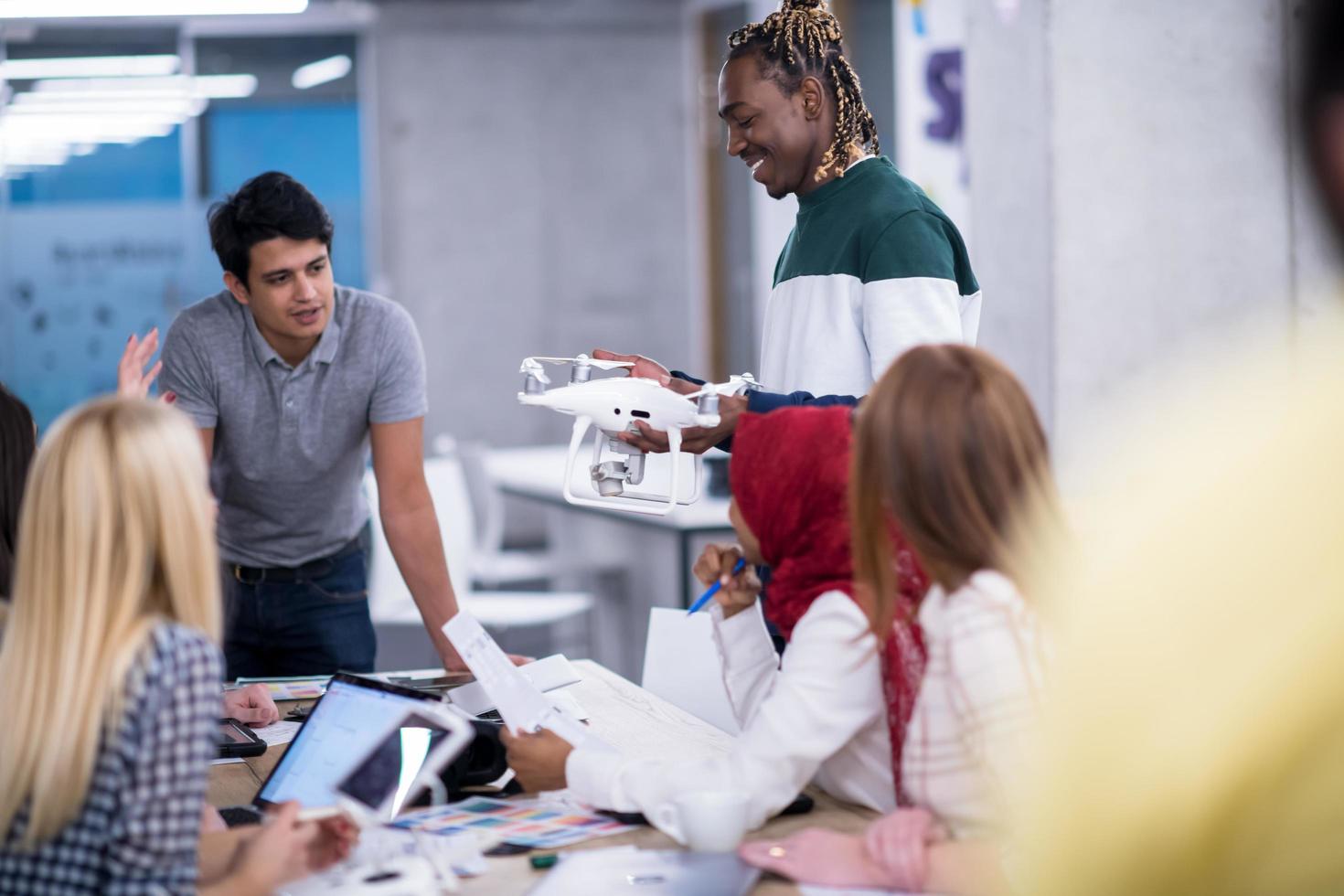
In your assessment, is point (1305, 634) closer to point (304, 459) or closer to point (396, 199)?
point (304, 459)

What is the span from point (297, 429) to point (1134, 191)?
7.26ft

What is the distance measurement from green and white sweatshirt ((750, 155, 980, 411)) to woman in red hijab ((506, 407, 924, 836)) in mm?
319

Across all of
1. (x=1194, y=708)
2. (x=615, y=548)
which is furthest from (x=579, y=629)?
(x=1194, y=708)

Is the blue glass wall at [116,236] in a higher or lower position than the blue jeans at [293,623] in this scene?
higher

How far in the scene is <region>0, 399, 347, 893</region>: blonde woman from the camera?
1256mm

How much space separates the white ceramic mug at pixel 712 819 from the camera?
1.49 metres

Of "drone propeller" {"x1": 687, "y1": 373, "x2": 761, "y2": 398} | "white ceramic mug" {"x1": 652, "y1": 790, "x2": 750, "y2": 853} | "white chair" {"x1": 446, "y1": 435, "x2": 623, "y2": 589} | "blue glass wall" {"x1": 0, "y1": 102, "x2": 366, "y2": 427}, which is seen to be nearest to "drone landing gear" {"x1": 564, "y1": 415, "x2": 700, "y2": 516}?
"drone propeller" {"x1": 687, "y1": 373, "x2": 761, "y2": 398}

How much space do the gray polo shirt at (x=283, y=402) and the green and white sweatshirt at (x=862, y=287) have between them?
797 millimetres

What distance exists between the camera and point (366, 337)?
8.72ft

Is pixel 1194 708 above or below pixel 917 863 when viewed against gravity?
above

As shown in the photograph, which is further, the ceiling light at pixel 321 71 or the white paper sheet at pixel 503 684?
the ceiling light at pixel 321 71

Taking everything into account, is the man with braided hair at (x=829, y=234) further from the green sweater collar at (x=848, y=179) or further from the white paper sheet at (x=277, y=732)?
the white paper sheet at (x=277, y=732)

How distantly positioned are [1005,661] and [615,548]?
13.0 ft

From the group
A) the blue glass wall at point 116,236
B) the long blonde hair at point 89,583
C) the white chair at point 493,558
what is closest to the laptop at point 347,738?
the long blonde hair at point 89,583
